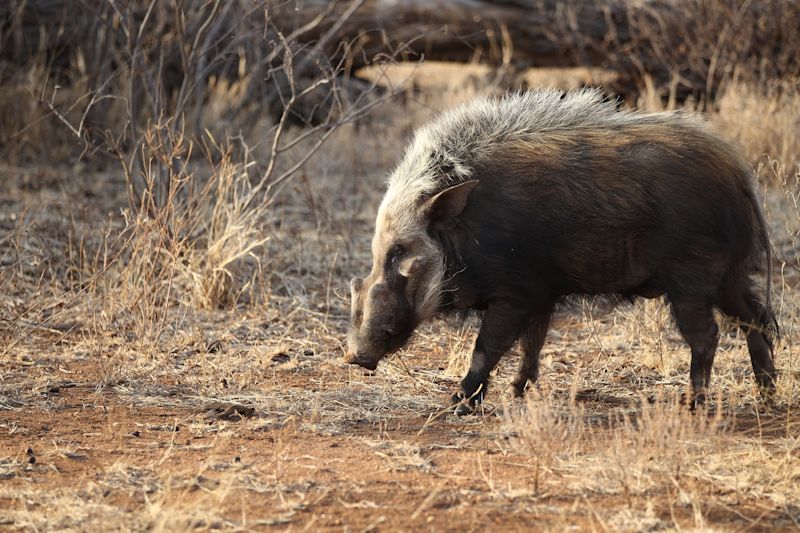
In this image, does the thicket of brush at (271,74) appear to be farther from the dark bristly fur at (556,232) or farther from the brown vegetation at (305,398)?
the dark bristly fur at (556,232)

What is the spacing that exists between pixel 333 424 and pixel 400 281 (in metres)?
0.70

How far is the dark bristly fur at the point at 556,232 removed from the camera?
197 inches

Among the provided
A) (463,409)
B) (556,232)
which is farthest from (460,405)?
(556,232)

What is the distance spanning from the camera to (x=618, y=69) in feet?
39.1

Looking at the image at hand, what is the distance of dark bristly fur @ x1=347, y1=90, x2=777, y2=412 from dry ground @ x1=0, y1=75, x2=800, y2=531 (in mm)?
416

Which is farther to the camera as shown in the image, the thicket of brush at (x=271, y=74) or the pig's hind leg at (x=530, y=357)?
the thicket of brush at (x=271, y=74)

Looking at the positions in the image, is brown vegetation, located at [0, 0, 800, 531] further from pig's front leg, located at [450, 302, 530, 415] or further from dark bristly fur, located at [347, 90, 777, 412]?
dark bristly fur, located at [347, 90, 777, 412]

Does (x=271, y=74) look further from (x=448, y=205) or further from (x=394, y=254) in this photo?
(x=448, y=205)

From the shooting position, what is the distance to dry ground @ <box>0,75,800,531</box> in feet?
12.7

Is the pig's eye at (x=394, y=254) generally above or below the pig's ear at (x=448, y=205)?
below

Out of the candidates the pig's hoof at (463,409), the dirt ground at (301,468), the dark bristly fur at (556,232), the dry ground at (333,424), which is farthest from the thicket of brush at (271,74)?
the pig's hoof at (463,409)

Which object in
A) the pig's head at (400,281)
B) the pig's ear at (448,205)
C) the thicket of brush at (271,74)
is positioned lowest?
the thicket of brush at (271,74)

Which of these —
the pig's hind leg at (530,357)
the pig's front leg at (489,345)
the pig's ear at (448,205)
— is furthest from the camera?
the pig's hind leg at (530,357)

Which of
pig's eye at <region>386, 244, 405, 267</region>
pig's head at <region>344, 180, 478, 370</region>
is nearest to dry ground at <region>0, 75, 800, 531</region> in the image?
pig's head at <region>344, 180, 478, 370</region>
